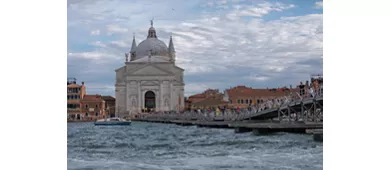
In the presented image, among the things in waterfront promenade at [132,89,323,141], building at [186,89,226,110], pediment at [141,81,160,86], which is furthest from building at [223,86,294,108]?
pediment at [141,81,160,86]

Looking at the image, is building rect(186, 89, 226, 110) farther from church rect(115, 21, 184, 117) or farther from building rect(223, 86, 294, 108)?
church rect(115, 21, 184, 117)

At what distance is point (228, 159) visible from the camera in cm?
591

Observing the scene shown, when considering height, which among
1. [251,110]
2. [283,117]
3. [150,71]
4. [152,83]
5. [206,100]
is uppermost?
[150,71]

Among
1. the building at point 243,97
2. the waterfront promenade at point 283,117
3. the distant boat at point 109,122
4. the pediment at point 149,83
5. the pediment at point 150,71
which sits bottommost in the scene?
the distant boat at point 109,122

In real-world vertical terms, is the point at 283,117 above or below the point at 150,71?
below

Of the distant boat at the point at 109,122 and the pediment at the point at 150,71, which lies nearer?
the distant boat at the point at 109,122

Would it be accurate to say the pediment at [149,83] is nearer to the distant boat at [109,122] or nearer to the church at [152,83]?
the church at [152,83]

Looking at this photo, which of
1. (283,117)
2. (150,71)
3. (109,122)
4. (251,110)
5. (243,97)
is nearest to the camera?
(283,117)

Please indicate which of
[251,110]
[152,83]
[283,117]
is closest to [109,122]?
[251,110]

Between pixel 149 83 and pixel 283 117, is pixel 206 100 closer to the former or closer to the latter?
pixel 283 117

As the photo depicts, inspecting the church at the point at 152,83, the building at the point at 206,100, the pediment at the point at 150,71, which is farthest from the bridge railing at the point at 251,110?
the pediment at the point at 150,71
